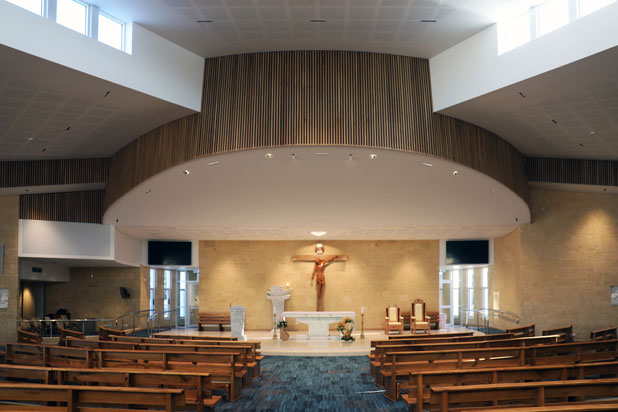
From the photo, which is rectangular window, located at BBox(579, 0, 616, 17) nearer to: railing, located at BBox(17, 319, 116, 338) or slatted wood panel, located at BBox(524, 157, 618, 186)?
slatted wood panel, located at BBox(524, 157, 618, 186)

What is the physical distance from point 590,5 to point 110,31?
709 centimetres

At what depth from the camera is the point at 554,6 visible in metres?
8.91

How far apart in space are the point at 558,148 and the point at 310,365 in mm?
7274

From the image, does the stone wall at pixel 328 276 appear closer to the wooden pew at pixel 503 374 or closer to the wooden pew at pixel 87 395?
the wooden pew at pixel 503 374

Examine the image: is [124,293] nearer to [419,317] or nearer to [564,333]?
[419,317]

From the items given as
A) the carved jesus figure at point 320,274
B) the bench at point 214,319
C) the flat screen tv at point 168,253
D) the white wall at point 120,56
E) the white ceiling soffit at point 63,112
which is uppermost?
the white wall at point 120,56

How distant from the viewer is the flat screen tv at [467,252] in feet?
61.8

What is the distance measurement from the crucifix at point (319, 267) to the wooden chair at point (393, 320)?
7.27ft

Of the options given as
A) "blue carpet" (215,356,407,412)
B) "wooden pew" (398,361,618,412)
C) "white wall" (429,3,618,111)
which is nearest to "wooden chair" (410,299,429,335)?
"blue carpet" (215,356,407,412)

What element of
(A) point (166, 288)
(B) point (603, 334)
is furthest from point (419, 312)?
(A) point (166, 288)

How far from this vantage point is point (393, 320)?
1756cm

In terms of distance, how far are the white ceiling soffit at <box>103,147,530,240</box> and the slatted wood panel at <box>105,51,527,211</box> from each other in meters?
0.36

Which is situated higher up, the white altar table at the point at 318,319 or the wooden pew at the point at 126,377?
the wooden pew at the point at 126,377

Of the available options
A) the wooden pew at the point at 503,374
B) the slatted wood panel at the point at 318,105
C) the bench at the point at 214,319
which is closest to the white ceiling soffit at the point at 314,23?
the slatted wood panel at the point at 318,105
